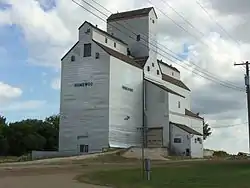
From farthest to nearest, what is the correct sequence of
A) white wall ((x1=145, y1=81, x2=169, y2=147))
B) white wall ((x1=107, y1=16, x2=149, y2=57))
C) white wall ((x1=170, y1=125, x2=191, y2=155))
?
white wall ((x1=107, y1=16, x2=149, y2=57)) → white wall ((x1=145, y1=81, x2=169, y2=147)) → white wall ((x1=170, y1=125, x2=191, y2=155))

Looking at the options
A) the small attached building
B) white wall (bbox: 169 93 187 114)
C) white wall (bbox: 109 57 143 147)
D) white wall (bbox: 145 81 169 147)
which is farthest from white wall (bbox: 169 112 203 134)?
white wall (bbox: 109 57 143 147)

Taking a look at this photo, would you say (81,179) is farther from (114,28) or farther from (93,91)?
(114,28)

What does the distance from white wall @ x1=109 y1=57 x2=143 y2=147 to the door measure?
3.20 metres

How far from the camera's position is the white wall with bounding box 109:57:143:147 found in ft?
239

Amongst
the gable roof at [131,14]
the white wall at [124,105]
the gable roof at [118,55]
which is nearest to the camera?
the white wall at [124,105]

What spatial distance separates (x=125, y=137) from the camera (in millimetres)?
75625

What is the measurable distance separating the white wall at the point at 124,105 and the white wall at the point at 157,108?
222 centimetres

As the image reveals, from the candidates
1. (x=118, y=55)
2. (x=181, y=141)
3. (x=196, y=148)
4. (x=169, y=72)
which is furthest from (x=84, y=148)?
(x=169, y=72)

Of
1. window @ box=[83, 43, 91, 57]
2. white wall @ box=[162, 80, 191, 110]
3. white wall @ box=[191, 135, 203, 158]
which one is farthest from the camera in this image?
white wall @ box=[162, 80, 191, 110]

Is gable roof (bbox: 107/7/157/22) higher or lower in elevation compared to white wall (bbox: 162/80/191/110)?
higher

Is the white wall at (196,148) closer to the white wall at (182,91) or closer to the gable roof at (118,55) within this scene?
the white wall at (182,91)

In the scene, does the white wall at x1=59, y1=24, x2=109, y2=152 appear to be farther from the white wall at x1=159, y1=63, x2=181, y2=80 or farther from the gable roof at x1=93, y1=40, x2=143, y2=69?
the white wall at x1=159, y1=63, x2=181, y2=80

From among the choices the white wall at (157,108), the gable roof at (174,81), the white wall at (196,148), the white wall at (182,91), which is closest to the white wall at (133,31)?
the white wall at (157,108)

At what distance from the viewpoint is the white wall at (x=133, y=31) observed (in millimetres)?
88000
